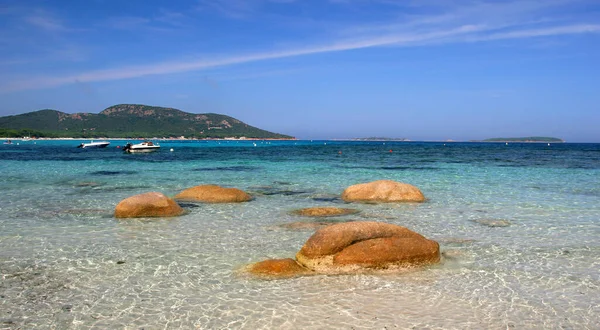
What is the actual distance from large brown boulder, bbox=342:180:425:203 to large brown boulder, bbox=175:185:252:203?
4544 mm

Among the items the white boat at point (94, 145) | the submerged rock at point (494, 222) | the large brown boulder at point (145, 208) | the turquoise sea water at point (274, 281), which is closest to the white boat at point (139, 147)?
the white boat at point (94, 145)

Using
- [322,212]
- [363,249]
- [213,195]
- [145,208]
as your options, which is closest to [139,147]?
[213,195]

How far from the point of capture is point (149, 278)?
29.2ft

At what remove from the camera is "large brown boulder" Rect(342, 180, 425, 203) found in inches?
736

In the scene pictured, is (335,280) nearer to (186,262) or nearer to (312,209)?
(186,262)

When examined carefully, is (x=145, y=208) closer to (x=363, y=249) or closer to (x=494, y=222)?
(x=363, y=249)

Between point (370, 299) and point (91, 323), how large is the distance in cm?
447

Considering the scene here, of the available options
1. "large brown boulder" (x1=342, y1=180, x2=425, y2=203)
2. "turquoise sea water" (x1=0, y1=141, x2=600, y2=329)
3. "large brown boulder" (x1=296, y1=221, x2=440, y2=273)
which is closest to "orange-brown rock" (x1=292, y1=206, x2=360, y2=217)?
"turquoise sea water" (x1=0, y1=141, x2=600, y2=329)

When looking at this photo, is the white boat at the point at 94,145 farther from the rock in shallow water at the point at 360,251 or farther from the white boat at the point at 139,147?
the rock in shallow water at the point at 360,251

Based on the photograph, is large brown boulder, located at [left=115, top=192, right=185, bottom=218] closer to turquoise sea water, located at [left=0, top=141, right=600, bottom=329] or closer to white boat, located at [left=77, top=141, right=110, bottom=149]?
turquoise sea water, located at [left=0, top=141, right=600, bottom=329]

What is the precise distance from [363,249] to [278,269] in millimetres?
1833

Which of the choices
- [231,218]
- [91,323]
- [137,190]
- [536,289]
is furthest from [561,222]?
[137,190]

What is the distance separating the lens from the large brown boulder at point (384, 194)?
18688mm

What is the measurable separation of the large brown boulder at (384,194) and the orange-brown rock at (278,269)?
32.2ft
